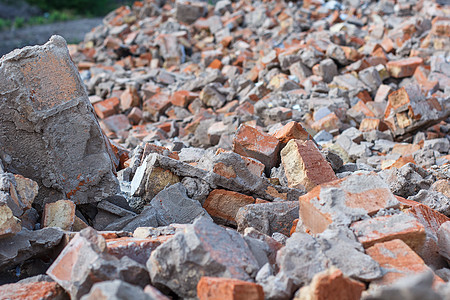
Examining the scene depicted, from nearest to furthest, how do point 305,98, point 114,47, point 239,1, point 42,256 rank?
point 42,256 → point 305,98 → point 114,47 → point 239,1

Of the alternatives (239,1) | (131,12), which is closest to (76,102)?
(239,1)

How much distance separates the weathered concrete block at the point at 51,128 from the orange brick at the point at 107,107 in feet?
16.0

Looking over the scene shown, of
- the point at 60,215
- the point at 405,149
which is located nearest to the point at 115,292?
the point at 60,215

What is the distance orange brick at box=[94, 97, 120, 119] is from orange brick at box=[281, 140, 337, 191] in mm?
5166

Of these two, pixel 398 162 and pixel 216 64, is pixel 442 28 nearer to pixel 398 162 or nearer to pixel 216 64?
pixel 216 64

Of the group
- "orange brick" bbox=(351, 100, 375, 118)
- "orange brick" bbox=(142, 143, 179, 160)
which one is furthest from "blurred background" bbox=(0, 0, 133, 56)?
"orange brick" bbox=(142, 143, 179, 160)

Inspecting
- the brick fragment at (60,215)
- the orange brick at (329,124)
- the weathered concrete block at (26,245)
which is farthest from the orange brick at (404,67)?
the weathered concrete block at (26,245)

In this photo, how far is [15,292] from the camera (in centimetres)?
212

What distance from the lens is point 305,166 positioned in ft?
11.3

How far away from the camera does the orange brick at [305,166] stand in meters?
3.43

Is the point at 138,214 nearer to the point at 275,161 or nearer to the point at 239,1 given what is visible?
the point at 275,161

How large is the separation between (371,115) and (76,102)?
4505 millimetres

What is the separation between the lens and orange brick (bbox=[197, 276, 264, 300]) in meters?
1.82

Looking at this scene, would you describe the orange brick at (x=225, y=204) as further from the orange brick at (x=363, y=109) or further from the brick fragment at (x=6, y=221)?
the orange brick at (x=363, y=109)
